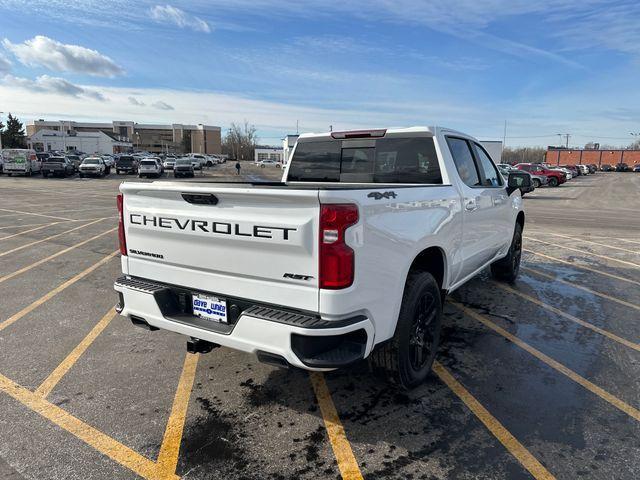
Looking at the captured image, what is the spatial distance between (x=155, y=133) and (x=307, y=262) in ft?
530

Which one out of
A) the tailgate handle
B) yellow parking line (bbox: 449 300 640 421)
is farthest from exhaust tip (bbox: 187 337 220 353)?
yellow parking line (bbox: 449 300 640 421)

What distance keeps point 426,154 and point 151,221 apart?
2.53 m

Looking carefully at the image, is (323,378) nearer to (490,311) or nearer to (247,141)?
(490,311)

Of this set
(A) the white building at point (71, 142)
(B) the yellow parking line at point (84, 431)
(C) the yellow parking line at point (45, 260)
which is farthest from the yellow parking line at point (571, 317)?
(A) the white building at point (71, 142)

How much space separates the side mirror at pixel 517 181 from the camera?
582 centimetres

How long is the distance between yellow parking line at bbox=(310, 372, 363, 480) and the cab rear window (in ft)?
6.73

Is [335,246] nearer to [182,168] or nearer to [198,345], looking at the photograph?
[198,345]

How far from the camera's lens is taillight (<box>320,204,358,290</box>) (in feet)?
8.21

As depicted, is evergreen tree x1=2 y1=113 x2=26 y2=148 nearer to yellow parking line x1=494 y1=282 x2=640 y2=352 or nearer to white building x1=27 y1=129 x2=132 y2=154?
white building x1=27 y1=129 x2=132 y2=154

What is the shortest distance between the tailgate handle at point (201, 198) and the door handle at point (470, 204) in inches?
96.2

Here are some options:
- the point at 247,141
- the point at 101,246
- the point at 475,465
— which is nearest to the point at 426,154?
the point at 475,465

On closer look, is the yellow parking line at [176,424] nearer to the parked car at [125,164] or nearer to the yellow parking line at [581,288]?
the yellow parking line at [581,288]

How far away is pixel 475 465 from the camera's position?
2699mm

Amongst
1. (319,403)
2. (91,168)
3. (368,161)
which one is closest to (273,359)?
(319,403)
